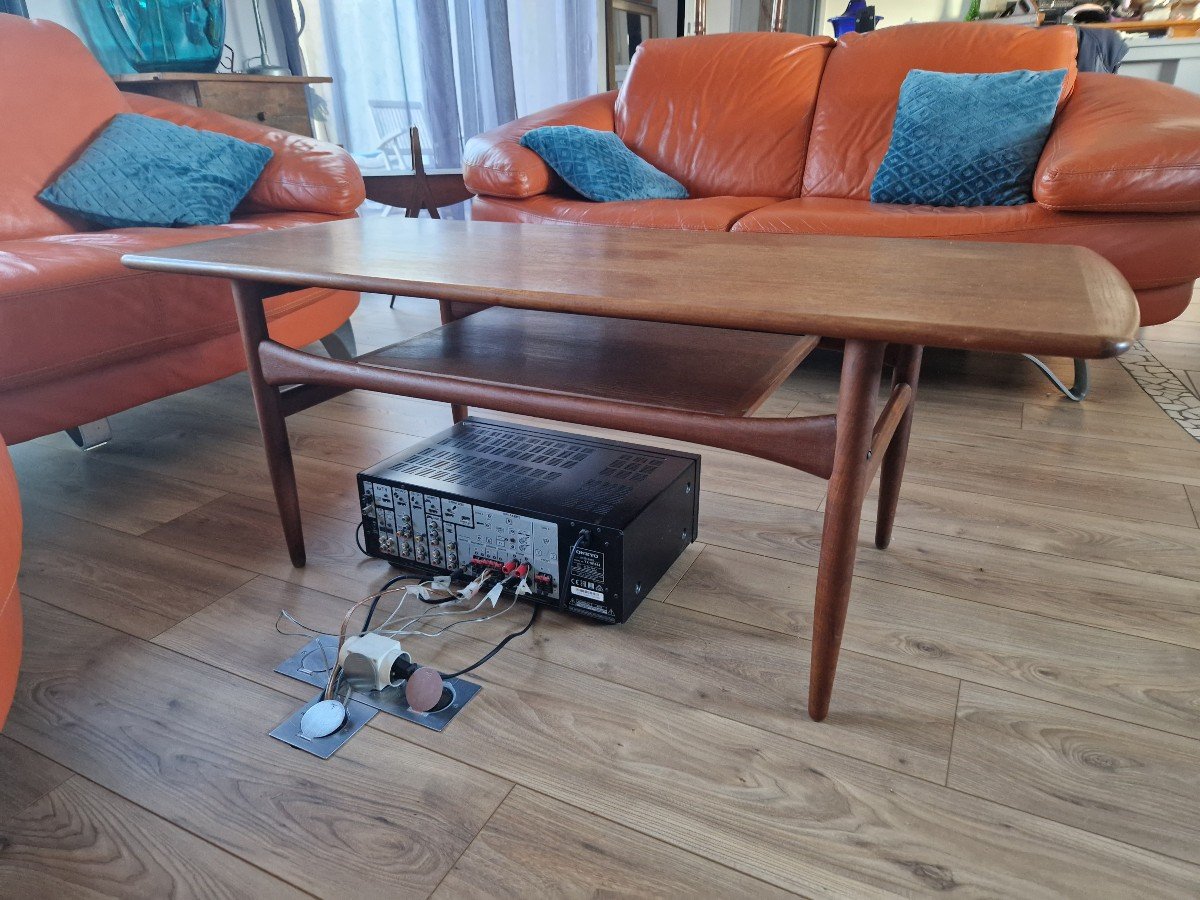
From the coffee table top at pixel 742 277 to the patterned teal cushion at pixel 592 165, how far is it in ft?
3.02

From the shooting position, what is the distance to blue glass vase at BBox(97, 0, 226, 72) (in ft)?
7.61

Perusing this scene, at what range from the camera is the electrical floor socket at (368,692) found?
3.02 feet

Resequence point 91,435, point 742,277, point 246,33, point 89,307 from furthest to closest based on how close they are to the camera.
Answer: point 246,33 < point 91,435 < point 89,307 < point 742,277

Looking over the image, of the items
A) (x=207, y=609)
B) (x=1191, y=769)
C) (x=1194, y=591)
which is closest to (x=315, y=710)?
(x=207, y=609)

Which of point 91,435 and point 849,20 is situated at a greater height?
point 849,20

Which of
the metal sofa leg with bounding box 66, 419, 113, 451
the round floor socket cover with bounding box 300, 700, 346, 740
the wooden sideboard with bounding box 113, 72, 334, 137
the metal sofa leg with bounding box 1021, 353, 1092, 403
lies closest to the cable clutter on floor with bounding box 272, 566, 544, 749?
the round floor socket cover with bounding box 300, 700, 346, 740

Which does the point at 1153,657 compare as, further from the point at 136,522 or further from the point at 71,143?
the point at 71,143

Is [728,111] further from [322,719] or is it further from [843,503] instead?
[322,719]

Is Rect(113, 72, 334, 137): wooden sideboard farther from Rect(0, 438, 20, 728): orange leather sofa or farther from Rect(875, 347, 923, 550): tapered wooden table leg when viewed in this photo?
Rect(875, 347, 923, 550): tapered wooden table leg

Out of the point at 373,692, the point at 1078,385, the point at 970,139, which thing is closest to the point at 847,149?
the point at 970,139

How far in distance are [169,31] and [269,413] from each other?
75.0 inches

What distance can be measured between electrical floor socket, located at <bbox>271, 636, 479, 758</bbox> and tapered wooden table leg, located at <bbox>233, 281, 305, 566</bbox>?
225 millimetres

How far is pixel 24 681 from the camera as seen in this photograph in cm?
100

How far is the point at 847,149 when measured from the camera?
2.21 meters
